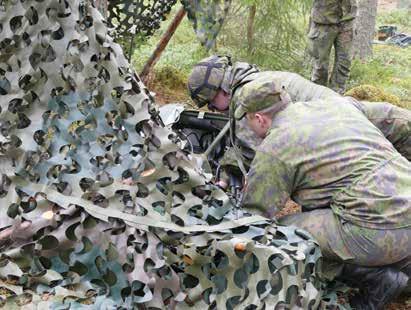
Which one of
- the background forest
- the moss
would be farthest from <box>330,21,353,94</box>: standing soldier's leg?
the background forest

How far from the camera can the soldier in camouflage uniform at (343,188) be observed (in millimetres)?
3680

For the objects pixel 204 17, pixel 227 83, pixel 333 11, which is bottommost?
pixel 333 11

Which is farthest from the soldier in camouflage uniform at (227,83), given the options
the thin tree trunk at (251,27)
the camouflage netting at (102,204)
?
the thin tree trunk at (251,27)

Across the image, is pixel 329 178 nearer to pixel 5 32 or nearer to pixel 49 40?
pixel 49 40

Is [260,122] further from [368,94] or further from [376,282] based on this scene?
[368,94]

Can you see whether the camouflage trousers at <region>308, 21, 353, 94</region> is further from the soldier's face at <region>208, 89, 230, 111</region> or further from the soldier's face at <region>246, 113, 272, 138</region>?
the soldier's face at <region>246, 113, 272, 138</region>

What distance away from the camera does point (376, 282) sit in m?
3.85

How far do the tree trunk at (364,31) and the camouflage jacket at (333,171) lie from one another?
380 inches

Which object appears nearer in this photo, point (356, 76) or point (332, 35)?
point (332, 35)

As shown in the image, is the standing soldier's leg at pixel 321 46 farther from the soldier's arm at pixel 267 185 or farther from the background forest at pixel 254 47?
the soldier's arm at pixel 267 185

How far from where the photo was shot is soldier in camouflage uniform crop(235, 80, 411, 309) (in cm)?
368

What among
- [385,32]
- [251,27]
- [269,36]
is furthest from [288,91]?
[385,32]

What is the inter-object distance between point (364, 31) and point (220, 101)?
8.92 m

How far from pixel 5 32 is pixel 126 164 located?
3.19 ft
